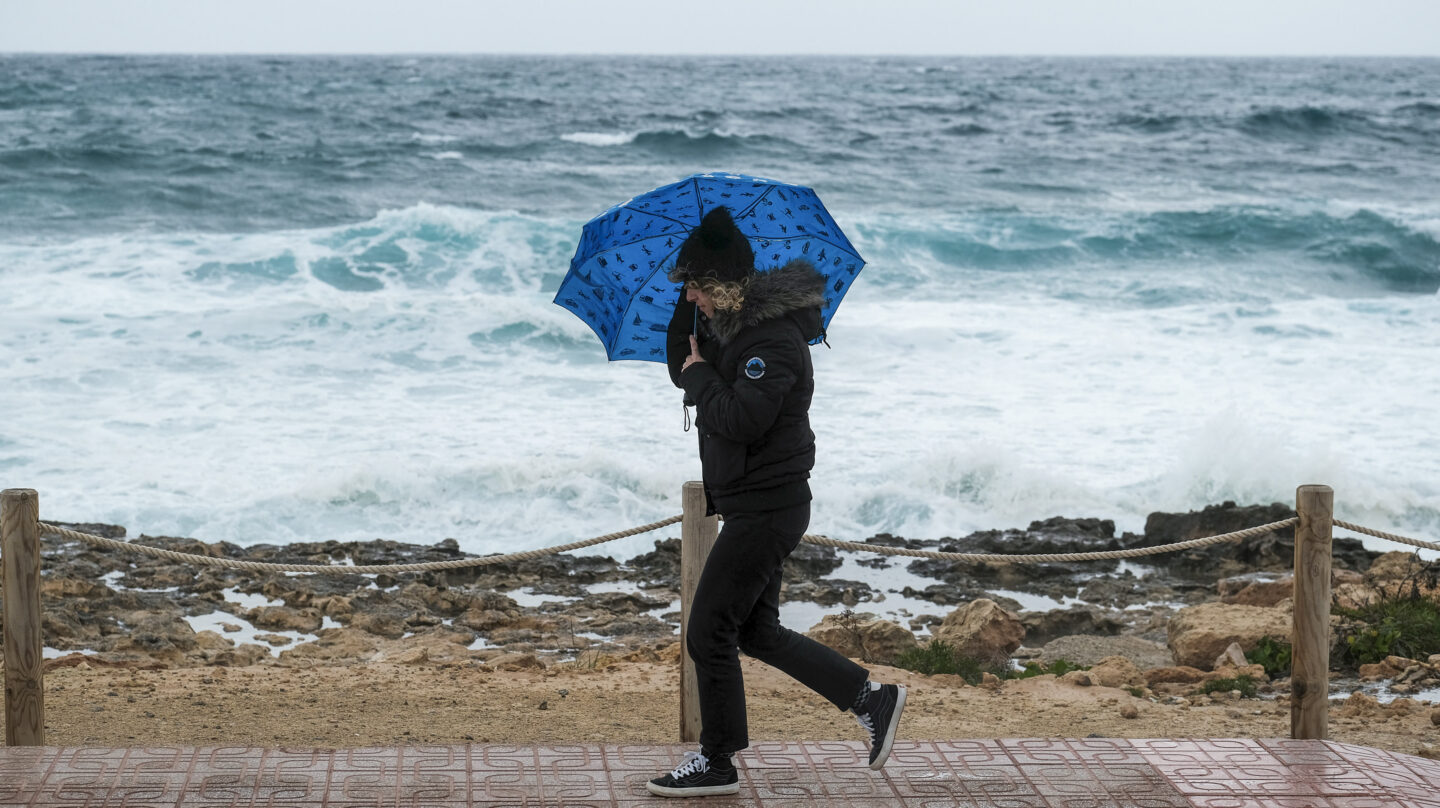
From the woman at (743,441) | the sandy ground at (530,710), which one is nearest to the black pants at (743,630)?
the woman at (743,441)

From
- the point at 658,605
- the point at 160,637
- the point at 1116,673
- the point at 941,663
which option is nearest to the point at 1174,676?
the point at 1116,673

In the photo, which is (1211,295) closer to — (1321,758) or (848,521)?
(848,521)

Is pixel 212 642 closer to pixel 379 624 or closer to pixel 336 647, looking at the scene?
pixel 336 647

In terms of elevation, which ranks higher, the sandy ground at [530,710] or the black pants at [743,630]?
the black pants at [743,630]

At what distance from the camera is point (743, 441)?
3910 millimetres

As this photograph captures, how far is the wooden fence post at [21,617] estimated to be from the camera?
469 centimetres

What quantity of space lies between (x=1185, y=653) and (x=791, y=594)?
2.73 metres

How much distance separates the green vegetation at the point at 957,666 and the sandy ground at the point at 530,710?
0.53ft

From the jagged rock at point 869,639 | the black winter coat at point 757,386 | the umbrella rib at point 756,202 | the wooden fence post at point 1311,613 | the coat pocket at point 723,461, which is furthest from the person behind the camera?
the jagged rock at point 869,639

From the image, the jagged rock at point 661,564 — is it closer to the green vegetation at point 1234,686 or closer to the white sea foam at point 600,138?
the green vegetation at point 1234,686

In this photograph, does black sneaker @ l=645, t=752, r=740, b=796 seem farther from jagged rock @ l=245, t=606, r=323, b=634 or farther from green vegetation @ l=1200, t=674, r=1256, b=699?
jagged rock @ l=245, t=606, r=323, b=634

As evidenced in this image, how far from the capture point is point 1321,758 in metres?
4.84

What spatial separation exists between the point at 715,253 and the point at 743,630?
1229mm

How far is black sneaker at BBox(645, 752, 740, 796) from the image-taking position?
4.37 metres
